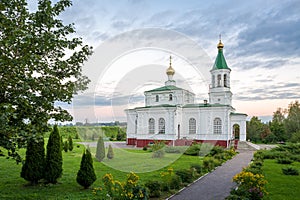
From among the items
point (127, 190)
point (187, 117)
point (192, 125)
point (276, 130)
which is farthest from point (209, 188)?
point (276, 130)

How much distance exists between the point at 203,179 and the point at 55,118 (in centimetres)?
795

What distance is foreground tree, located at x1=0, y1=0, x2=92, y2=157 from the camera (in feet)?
15.1

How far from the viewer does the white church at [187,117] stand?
92.4 feet

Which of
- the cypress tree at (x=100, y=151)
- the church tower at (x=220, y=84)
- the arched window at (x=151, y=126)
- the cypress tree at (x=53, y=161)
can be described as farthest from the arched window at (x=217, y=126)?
the cypress tree at (x=53, y=161)

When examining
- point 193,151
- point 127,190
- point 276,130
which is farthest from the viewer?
point 276,130

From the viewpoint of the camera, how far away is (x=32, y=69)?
5160 mm

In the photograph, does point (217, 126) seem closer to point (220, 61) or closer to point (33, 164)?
point (220, 61)

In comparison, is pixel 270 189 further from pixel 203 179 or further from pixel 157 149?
pixel 157 149

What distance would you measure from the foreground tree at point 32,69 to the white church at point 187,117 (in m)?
22.8

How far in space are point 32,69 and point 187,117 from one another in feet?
84.7

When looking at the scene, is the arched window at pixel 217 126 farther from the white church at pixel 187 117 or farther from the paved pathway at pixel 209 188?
the paved pathway at pixel 209 188

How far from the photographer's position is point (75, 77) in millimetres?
6496

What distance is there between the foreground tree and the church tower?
27331mm

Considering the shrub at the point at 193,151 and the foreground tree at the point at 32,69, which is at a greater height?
the foreground tree at the point at 32,69
